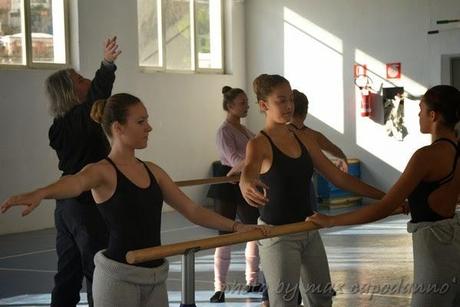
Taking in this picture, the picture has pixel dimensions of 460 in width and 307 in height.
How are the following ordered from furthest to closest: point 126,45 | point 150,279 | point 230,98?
point 126,45 → point 230,98 → point 150,279

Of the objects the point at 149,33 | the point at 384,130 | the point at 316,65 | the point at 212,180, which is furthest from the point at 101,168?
the point at 316,65

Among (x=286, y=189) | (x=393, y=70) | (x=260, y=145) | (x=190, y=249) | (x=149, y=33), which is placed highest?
(x=149, y=33)

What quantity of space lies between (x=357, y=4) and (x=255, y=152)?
977 centimetres

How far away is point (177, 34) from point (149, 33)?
2.15 ft

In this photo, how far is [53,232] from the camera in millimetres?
10977

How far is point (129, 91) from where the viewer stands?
12531 mm

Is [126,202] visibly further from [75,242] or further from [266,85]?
[75,242]

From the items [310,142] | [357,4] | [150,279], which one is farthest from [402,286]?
[357,4]

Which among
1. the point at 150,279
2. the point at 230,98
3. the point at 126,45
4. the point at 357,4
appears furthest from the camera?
the point at 357,4

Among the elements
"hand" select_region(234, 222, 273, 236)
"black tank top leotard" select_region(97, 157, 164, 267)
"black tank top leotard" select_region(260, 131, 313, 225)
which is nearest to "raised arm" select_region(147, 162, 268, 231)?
"hand" select_region(234, 222, 273, 236)

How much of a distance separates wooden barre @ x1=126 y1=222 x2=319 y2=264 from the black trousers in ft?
5.71

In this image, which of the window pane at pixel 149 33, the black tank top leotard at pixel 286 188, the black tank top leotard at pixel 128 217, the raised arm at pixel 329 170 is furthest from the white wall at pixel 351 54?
the black tank top leotard at pixel 128 217

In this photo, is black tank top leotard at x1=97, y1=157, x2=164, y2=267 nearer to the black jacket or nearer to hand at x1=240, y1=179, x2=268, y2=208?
hand at x1=240, y1=179, x2=268, y2=208

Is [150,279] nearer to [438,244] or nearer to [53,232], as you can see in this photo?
[438,244]
